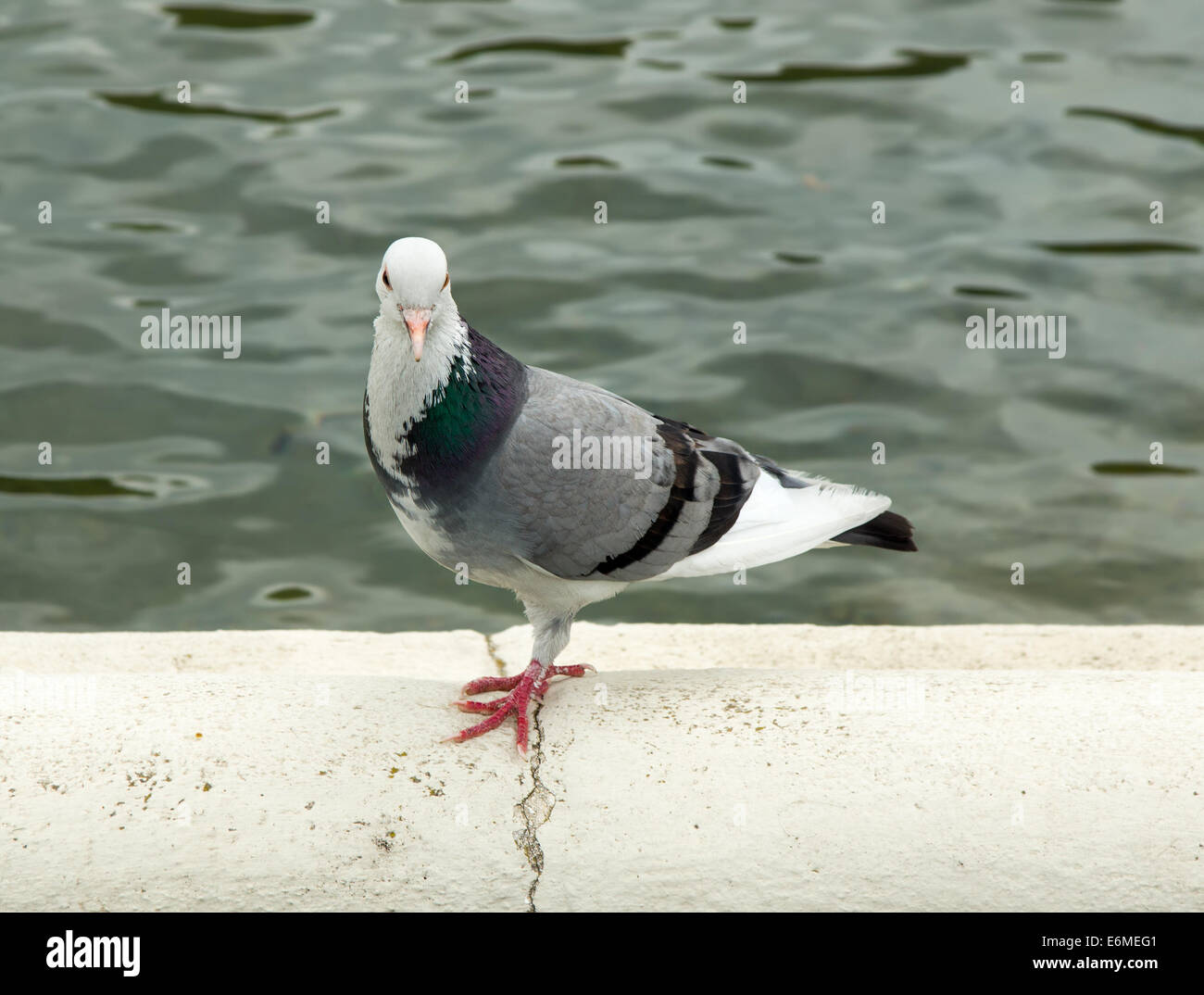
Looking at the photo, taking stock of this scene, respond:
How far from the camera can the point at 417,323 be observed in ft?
12.8

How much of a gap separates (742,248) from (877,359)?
1500 mm

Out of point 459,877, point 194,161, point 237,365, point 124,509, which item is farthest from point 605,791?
point 194,161

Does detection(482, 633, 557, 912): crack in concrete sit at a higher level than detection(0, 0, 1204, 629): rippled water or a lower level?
lower

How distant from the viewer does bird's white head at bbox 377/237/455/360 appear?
12.7 ft

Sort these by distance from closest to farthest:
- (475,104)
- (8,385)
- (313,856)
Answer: (313,856) < (8,385) < (475,104)

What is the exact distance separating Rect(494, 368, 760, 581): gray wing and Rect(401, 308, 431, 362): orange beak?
1.61 ft

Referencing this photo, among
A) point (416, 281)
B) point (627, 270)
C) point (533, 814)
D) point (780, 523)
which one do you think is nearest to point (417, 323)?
point (416, 281)

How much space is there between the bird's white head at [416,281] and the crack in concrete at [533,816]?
1.29 meters

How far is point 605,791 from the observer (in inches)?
155

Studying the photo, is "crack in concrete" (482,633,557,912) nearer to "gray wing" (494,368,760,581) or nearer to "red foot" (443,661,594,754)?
"red foot" (443,661,594,754)

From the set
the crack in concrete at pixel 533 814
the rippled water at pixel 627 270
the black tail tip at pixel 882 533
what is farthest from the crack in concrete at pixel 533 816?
the rippled water at pixel 627 270

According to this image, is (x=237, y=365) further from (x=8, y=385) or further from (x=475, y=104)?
(x=475, y=104)

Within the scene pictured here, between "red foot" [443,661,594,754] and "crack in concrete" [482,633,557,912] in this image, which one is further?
"red foot" [443,661,594,754]

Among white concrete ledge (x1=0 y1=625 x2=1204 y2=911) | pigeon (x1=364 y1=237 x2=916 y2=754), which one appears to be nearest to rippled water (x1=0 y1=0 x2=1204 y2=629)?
pigeon (x1=364 y1=237 x2=916 y2=754)
